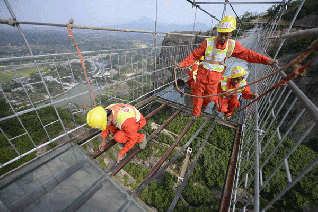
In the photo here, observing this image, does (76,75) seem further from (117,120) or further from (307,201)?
(307,201)

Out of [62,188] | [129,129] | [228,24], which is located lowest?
[62,188]

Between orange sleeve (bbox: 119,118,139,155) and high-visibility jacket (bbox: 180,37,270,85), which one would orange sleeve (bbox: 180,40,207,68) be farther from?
orange sleeve (bbox: 119,118,139,155)

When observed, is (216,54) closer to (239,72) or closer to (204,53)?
(204,53)

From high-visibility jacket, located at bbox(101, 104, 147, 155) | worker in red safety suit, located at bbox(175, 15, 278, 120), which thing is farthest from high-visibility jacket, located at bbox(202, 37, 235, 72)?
high-visibility jacket, located at bbox(101, 104, 147, 155)

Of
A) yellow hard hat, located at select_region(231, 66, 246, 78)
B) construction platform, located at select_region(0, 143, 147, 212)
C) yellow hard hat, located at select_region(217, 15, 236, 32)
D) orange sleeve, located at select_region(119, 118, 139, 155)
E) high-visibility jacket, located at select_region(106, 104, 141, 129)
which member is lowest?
construction platform, located at select_region(0, 143, 147, 212)

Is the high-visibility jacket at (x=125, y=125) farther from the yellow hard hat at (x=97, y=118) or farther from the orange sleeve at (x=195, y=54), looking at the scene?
the orange sleeve at (x=195, y=54)

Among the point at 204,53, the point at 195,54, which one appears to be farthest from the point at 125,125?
the point at 204,53

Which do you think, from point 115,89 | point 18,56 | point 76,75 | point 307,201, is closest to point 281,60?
point 307,201

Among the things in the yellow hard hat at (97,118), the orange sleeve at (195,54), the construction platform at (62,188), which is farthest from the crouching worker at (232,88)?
the construction platform at (62,188)
